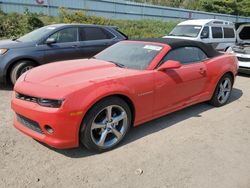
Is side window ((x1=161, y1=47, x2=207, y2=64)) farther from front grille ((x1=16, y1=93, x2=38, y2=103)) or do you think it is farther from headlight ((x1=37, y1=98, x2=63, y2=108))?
front grille ((x1=16, y1=93, x2=38, y2=103))

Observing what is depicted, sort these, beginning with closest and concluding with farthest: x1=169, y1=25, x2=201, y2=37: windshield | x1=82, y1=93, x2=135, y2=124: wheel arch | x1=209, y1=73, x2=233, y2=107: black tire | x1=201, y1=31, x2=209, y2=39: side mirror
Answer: x1=82, y1=93, x2=135, y2=124: wheel arch → x1=209, y1=73, x2=233, y2=107: black tire → x1=201, y1=31, x2=209, y2=39: side mirror → x1=169, y1=25, x2=201, y2=37: windshield

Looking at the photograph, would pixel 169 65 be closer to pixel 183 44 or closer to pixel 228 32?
pixel 183 44

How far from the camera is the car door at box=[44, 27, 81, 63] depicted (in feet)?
24.7

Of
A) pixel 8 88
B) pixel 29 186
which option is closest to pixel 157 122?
pixel 29 186

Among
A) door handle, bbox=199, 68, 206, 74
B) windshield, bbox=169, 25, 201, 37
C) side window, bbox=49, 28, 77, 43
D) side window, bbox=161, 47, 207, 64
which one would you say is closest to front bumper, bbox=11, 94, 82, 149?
side window, bbox=161, 47, 207, 64

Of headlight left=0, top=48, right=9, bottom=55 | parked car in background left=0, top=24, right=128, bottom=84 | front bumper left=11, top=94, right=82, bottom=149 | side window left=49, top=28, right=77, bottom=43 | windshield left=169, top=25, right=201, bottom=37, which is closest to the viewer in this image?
front bumper left=11, top=94, right=82, bottom=149

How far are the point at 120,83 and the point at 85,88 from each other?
56 cm

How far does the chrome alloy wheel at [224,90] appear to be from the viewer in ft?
20.3

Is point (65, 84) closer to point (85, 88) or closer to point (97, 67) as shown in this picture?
point (85, 88)

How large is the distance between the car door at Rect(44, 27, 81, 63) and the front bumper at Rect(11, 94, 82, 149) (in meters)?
3.88

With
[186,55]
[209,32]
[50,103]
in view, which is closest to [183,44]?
[186,55]

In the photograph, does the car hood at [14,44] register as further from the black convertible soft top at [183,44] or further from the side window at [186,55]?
the side window at [186,55]

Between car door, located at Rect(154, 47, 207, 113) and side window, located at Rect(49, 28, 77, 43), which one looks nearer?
car door, located at Rect(154, 47, 207, 113)

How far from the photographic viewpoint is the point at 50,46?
756cm
